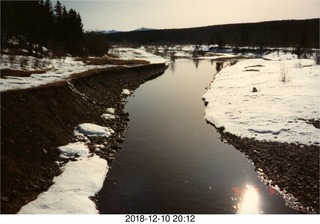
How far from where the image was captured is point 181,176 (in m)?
14.5

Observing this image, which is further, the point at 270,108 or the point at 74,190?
the point at 270,108

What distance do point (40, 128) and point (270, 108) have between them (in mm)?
16084

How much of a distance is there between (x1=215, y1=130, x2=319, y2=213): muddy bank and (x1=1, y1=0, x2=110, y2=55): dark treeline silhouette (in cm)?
3686

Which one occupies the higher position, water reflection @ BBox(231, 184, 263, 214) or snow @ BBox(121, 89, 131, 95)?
snow @ BBox(121, 89, 131, 95)

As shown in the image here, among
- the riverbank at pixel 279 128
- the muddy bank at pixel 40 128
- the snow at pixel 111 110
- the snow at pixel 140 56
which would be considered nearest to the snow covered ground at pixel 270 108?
the riverbank at pixel 279 128

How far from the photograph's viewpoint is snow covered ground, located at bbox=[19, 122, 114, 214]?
35.8 feet

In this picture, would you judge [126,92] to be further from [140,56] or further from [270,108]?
[140,56]

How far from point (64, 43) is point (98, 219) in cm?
5885

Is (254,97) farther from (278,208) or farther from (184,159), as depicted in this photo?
(278,208)

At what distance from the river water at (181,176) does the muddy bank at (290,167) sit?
1.52ft

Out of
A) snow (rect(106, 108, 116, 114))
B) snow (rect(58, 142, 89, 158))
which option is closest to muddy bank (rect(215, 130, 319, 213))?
snow (rect(58, 142, 89, 158))

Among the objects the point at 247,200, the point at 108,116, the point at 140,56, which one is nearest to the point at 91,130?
the point at 108,116

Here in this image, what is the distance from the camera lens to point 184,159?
16.4 meters

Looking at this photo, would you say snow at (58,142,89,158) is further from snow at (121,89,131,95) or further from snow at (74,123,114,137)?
snow at (121,89,131,95)
